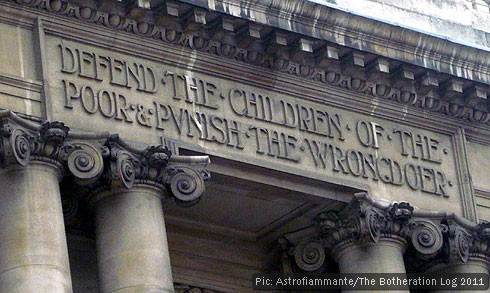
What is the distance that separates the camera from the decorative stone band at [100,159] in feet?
106

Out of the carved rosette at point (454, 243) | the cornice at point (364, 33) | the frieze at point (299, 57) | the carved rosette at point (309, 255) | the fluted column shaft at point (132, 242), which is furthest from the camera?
the carved rosette at point (309, 255)

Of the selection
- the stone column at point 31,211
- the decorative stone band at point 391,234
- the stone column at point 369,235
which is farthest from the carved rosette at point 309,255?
the stone column at point 31,211

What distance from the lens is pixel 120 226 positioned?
3316cm

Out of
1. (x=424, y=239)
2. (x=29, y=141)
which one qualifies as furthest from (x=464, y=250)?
(x=29, y=141)

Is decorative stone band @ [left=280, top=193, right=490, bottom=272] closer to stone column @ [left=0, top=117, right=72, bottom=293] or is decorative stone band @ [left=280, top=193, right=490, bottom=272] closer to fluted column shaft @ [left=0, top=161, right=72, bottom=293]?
stone column @ [left=0, top=117, right=72, bottom=293]

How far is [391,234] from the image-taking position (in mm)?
36375

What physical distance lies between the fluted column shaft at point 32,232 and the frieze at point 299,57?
9.82 feet

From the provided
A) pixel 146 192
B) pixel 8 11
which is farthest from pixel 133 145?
pixel 8 11

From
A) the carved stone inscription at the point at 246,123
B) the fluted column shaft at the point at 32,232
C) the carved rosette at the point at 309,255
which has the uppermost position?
the carved stone inscription at the point at 246,123

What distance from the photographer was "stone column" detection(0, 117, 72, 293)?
31.4m

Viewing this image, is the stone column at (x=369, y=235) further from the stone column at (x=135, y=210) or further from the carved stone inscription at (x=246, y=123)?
the stone column at (x=135, y=210)

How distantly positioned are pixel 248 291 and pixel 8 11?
7359 mm

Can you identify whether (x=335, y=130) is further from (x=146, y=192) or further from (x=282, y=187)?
(x=146, y=192)

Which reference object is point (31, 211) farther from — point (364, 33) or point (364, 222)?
point (364, 33)
